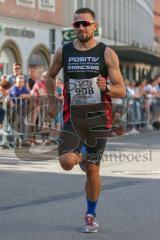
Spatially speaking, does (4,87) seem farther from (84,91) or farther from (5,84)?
(84,91)

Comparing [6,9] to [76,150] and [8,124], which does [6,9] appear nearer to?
[8,124]

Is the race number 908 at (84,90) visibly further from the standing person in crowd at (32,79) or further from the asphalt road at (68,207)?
the standing person in crowd at (32,79)

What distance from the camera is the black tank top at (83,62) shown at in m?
7.17

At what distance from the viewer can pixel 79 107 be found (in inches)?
288

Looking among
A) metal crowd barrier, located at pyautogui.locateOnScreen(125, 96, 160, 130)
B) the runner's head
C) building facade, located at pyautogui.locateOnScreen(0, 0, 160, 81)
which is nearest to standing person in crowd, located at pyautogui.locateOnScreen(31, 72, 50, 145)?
building facade, located at pyautogui.locateOnScreen(0, 0, 160, 81)

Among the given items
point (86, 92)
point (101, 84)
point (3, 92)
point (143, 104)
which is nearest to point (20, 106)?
point (3, 92)

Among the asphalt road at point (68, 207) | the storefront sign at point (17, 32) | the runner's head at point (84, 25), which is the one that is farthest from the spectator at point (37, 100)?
the storefront sign at point (17, 32)

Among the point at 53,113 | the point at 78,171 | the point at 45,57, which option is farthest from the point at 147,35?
the point at 53,113

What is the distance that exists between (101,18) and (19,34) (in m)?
15.8

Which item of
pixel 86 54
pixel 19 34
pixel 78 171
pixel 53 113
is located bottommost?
pixel 78 171

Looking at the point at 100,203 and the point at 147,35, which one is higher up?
the point at 147,35

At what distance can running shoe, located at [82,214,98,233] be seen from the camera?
7.19 m

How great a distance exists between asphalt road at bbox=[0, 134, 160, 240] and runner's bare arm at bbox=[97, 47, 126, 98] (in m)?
1.25

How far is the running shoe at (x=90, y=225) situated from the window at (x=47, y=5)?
91.0 feet
